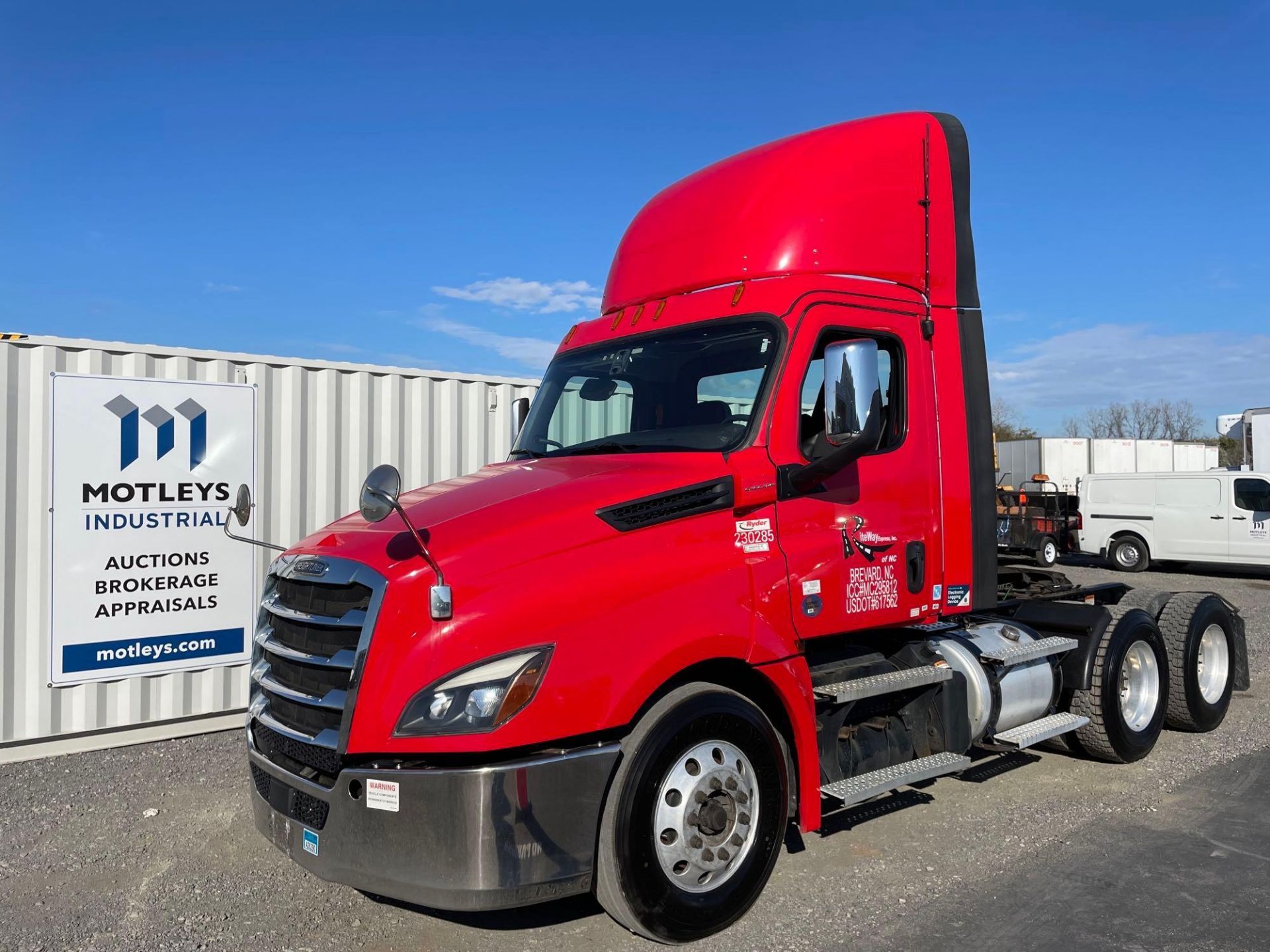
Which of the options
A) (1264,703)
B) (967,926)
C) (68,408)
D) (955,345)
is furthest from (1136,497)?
(68,408)

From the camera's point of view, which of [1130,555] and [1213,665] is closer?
[1213,665]

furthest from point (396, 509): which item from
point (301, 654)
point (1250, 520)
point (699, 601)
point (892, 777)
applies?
point (1250, 520)

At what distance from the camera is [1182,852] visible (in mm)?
4832

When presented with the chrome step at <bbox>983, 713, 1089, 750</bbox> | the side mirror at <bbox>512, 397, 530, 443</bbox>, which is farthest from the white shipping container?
the side mirror at <bbox>512, 397, 530, 443</bbox>

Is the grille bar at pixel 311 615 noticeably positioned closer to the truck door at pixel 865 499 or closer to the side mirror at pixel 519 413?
the truck door at pixel 865 499

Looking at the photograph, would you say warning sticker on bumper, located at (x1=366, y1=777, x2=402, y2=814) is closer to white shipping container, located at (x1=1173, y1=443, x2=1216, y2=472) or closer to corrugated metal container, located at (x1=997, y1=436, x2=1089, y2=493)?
corrugated metal container, located at (x1=997, y1=436, x2=1089, y2=493)

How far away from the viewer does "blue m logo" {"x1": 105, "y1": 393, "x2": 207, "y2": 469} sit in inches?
271

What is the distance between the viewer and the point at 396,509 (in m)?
3.59

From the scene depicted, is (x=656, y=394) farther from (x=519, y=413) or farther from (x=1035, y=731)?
(x=1035, y=731)

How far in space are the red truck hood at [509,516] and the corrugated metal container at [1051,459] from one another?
26.8 meters

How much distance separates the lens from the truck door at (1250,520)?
61.2ft

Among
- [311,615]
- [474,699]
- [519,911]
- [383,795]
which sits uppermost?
[311,615]

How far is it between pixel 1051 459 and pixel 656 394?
27.1 meters

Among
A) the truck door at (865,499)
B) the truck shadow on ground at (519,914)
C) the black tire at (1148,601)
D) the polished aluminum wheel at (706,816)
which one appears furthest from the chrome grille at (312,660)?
the black tire at (1148,601)
